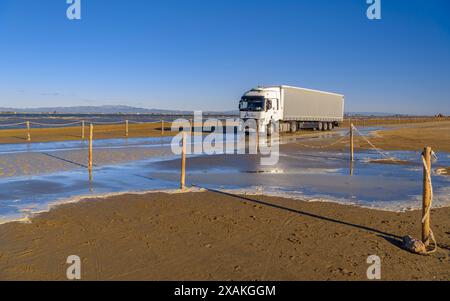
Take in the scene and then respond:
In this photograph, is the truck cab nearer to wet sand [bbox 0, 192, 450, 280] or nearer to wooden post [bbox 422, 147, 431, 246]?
wet sand [bbox 0, 192, 450, 280]

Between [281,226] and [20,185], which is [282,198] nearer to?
[281,226]

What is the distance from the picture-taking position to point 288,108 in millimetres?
39500

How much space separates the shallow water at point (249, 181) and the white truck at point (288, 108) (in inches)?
689

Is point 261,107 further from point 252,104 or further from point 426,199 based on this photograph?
point 426,199

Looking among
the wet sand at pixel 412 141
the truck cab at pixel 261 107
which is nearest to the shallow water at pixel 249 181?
the wet sand at pixel 412 141

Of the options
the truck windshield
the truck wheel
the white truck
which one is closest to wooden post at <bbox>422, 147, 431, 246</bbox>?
the white truck

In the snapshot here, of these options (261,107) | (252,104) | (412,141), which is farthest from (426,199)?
(252,104)

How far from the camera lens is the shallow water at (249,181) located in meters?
10.2

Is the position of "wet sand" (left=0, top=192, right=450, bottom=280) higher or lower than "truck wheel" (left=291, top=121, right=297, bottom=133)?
lower

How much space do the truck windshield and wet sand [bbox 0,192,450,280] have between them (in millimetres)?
26551

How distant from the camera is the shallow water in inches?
402

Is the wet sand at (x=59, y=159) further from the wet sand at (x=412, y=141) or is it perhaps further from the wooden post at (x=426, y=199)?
the wet sand at (x=412, y=141)
